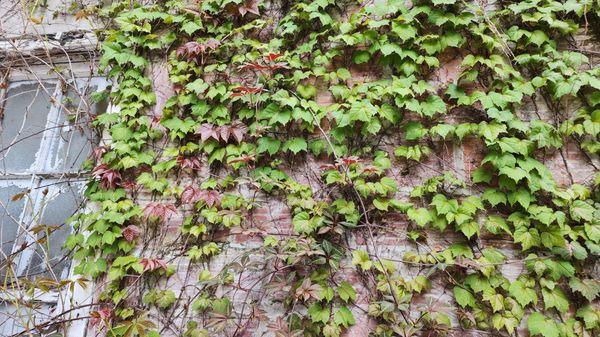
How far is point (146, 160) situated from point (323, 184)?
127 centimetres

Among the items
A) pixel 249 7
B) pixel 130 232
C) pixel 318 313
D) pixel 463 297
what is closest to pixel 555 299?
pixel 463 297

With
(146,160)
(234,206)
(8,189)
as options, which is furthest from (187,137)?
(8,189)

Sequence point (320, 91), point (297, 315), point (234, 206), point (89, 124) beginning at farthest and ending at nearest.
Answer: point (89, 124) → point (320, 91) → point (234, 206) → point (297, 315)

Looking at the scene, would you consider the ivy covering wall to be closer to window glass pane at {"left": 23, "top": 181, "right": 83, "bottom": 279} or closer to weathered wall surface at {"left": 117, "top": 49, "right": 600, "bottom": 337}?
weathered wall surface at {"left": 117, "top": 49, "right": 600, "bottom": 337}

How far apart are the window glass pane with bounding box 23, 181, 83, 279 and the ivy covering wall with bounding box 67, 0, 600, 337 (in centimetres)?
32

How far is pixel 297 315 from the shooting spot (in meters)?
2.25

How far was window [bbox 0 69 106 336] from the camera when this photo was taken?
8.95 feet

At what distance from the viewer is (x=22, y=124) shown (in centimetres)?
312

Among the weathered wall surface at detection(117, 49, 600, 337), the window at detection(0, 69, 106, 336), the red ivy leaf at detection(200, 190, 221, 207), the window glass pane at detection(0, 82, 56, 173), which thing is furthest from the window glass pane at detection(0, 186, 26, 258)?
the red ivy leaf at detection(200, 190, 221, 207)

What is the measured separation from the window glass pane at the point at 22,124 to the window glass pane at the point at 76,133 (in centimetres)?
17

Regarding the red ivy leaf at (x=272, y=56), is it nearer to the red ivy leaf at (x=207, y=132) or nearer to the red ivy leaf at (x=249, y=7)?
the red ivy leaf at (x=249, y=7)

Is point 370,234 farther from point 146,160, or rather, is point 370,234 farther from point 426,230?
point 146,160

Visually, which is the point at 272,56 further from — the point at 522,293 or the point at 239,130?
the point at 522,293

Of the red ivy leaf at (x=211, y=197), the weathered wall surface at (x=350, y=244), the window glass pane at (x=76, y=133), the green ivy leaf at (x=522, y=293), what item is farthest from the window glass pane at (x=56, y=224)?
the green ivy leaf at (x=522, y=293)
